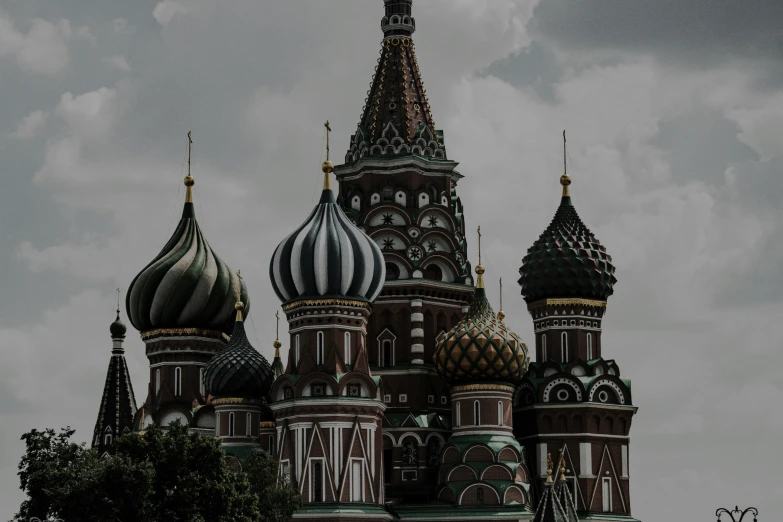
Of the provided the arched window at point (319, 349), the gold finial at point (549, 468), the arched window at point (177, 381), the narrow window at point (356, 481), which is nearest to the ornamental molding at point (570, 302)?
the gold finial at point (549, 468)

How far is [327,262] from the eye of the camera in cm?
6519

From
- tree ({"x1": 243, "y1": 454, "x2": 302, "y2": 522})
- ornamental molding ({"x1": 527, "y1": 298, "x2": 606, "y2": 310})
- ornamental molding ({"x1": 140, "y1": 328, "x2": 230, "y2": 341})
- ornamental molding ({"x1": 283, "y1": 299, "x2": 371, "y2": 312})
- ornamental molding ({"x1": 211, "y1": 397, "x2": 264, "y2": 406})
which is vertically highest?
ornamental molding ({"x1": 527, "y1": 298, "x2": 606, "y2": 310})

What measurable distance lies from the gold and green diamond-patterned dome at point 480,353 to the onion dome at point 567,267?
11.9 ft

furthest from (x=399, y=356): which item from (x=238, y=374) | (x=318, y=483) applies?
(x=318, y=483)

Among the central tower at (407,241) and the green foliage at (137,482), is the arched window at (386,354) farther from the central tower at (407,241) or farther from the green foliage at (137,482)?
the green foliage at (137,482)

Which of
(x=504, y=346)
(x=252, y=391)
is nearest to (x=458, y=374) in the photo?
(x=504, y=346)

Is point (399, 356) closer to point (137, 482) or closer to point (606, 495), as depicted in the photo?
point (606, 495)

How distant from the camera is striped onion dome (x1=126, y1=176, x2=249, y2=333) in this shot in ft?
235

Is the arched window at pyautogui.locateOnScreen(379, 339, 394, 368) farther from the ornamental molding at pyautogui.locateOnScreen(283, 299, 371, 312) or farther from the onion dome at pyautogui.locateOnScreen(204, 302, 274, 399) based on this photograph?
the ornamental molding at pyautogui.locateOnScreen(283, 299, 371, 312)

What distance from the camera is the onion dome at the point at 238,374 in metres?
67.3

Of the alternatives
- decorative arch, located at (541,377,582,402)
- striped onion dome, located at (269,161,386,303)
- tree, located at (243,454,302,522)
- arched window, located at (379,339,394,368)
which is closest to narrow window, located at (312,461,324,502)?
tree, located at (243,454,302,522)

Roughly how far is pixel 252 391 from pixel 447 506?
711 cm

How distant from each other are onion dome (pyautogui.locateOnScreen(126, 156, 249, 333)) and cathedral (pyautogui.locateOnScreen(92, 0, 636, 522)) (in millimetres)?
65

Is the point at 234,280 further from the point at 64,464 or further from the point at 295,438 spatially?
the point at 64,464
